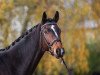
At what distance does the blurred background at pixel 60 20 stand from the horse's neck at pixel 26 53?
27.0ft

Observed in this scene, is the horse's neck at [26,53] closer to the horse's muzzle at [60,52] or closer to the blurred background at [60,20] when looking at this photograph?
the horse's muzzle at [60,52]

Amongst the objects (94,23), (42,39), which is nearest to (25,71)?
(42,39)

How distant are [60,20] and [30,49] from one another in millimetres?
8534

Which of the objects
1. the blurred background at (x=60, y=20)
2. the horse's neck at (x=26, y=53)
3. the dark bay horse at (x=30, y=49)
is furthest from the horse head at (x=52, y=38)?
the blurred background at (x=60, y=20)

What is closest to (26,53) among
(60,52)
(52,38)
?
(52,38)

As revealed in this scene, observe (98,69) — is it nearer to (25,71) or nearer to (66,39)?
(66,39)

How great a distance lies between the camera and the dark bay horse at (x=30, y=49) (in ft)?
A: 22.9

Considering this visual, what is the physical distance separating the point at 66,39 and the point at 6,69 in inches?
373

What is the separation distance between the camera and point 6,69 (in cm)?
695

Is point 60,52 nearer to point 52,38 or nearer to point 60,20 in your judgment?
point 52,38

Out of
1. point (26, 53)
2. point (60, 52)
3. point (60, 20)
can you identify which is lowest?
point (60, 20)

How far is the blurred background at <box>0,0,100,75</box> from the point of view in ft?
51.4

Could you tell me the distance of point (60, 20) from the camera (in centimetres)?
1563

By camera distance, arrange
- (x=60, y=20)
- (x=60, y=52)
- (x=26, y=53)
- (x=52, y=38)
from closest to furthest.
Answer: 1. (x=60, y=52)
2. (x=52, y=38)
3. (x=26, y=53)
4. (x=60, y=20)
